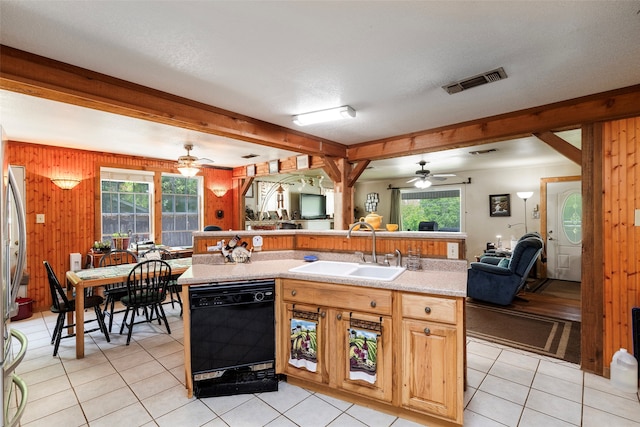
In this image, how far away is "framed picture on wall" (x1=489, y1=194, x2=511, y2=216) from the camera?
262 inches

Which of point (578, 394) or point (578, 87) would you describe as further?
point (578, 87)

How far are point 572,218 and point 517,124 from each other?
4.22 meters

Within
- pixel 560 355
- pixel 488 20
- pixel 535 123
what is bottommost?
pixel 560 355

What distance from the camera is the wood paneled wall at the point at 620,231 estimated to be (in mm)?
2480

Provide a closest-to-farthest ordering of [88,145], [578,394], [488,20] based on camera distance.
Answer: [488,20], [578,394], [88,145]

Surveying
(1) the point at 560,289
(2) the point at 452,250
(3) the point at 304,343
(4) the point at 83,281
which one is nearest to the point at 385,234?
(2) the point at 452,250

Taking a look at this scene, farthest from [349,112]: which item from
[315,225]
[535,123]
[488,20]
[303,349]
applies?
[315,225]

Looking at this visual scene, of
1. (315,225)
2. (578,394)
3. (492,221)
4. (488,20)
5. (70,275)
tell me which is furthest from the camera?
(315,225)

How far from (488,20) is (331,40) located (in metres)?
0.87

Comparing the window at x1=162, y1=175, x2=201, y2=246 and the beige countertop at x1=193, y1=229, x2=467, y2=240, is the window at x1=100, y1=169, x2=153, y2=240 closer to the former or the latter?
the window at x1=162, y1=175, x2=201, y2=246

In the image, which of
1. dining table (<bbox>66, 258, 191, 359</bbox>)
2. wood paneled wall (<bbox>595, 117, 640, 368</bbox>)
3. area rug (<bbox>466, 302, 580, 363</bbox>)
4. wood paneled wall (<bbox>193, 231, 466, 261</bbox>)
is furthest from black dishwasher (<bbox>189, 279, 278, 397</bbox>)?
wood paneled wall (<bbox>595, 117, 640, 368</bbox>)

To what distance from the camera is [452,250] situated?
8.03 ft

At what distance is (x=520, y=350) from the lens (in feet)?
9.90

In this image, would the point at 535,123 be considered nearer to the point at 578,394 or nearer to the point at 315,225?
the point at 578,394
